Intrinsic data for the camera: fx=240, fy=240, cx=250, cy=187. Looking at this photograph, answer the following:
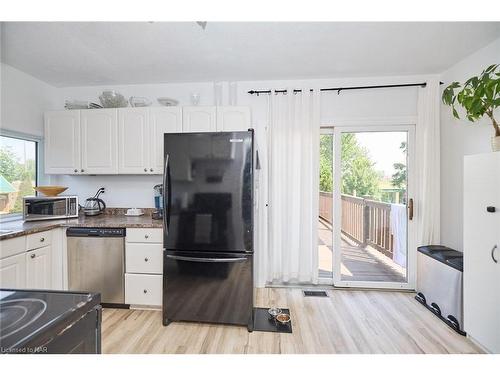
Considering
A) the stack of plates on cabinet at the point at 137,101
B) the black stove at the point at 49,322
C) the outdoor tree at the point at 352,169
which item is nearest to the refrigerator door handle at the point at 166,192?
the stack of plates on cabinet at the point at 137,101

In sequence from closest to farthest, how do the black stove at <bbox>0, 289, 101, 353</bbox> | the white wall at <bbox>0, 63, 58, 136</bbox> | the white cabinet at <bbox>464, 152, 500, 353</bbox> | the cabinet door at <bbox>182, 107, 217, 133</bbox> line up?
the black stove at <bbox>0, 289, 101, 353</bbox> < the white cabinet at <bbox>464, 152, 500, 353</bbox> < the white wall at <bbox>0, 63, 58, 136</bbox> < the cabinet door at <bbox>182, 107, 217, 133</bbox>

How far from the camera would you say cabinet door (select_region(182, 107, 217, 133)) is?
264 cm

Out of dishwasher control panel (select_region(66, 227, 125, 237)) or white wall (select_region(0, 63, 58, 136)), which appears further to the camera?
white wall (select_region(0, 63, 58, 136))

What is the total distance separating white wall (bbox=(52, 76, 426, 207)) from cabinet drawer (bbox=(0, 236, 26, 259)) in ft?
3.52

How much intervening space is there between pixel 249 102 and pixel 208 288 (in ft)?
7.02

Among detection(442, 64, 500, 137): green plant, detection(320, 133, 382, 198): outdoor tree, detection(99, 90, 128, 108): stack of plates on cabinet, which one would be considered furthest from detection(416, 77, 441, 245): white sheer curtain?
detection(99, 90, 128, 108): stack of plates on cabinet

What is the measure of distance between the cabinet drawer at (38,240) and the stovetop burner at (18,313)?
1829 mm

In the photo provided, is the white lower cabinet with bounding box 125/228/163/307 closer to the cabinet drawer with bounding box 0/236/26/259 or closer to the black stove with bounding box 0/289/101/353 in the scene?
the cabinet drawer with bounding box 0/236/26/259

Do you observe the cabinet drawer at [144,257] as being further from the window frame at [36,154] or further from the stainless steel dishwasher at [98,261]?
the window frame at [36,154]

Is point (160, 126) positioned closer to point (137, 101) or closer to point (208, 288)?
point (137, 101)

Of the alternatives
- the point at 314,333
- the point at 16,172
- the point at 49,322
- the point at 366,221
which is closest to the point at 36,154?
the point at 16,172

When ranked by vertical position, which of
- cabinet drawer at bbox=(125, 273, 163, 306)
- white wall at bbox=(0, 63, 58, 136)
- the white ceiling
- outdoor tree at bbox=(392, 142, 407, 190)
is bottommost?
cabinet drawer at bbox=(125, 273, 163, 306)

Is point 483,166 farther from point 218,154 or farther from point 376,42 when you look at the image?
point 218,154
